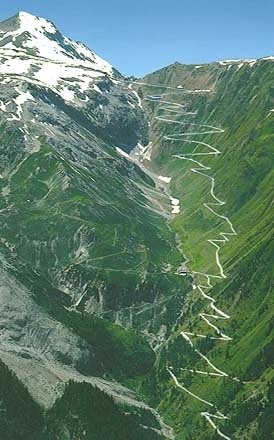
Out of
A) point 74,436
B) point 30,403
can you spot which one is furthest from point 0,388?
point 74,436

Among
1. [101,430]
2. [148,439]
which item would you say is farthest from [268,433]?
[101,430]

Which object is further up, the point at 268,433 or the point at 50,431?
the point at 268,433

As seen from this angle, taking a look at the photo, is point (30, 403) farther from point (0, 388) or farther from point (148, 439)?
point (148, 439)

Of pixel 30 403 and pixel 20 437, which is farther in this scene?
pixel 30 403

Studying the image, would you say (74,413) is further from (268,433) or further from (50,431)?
(268,433)

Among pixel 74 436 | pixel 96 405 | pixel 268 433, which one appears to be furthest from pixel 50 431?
pixel 268 433

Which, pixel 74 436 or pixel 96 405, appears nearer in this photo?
pixel 74 436

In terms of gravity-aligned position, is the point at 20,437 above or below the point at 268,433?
below
